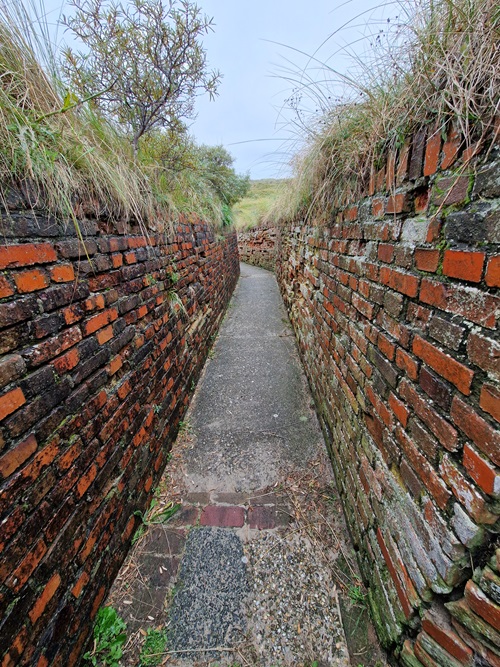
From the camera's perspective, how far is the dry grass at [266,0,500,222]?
0.72 meters

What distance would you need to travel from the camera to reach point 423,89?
35.3 inches

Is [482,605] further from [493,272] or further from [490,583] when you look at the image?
[493,272]

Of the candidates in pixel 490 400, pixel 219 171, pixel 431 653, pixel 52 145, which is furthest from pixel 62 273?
pixel 219 171

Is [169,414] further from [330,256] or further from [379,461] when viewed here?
[330,256]

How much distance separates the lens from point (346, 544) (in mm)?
1523

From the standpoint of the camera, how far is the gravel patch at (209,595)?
1194 millimetres

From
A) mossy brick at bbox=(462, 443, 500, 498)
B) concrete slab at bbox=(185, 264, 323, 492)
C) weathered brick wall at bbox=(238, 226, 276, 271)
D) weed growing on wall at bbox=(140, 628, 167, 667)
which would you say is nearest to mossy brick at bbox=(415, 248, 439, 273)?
mossy brick at bbox=(462, 443, 500, 498)

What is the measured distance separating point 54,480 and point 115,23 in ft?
10.1

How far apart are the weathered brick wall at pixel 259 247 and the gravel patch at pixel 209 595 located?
798cm

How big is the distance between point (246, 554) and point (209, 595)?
245mm

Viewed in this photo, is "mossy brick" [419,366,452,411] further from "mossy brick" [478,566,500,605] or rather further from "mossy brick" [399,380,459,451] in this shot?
"mossy brick" [478,566,500,605]

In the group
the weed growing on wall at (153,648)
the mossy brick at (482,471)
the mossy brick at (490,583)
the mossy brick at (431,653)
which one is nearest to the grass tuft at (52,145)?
the mossy brick at (482,471)

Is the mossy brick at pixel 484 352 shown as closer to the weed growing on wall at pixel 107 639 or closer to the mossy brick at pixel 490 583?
the mossy brick at pixel 490 583

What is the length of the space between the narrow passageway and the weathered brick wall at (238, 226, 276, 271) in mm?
7231
